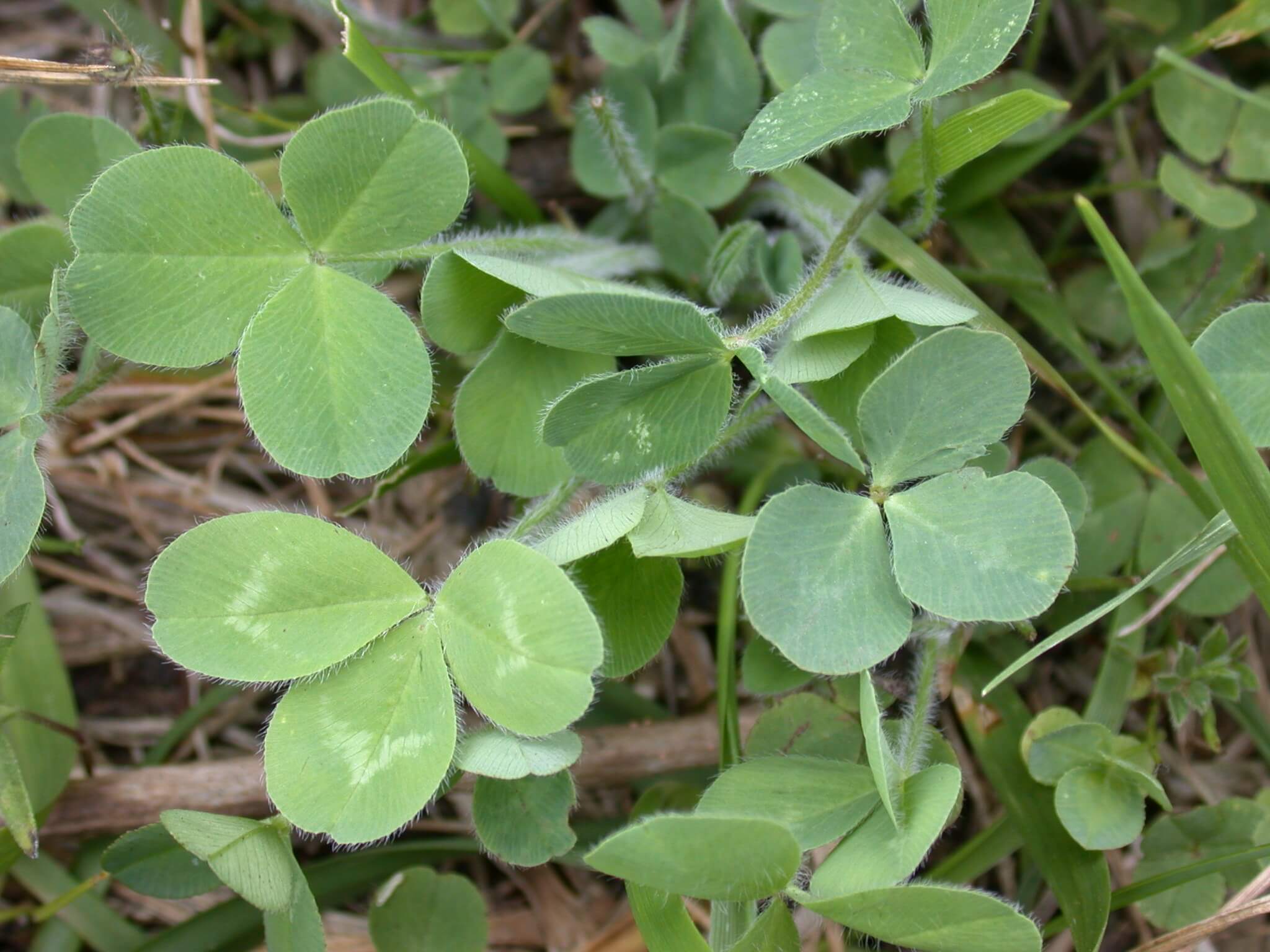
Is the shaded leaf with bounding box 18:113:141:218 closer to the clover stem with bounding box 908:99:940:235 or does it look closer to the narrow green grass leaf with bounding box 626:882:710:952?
the clover stem with bounding box 908:99:940:235

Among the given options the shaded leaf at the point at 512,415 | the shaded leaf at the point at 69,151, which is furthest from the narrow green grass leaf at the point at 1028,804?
the shaded leaf at the point at 69,151

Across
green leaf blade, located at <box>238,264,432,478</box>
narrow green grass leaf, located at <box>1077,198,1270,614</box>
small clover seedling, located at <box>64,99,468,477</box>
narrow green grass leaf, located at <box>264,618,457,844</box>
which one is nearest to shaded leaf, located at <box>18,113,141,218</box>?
small clover seedling, located at <box>64,99,468,477</box>

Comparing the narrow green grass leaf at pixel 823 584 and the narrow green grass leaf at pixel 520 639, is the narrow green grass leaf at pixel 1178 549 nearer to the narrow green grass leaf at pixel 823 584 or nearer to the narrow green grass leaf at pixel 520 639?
the narrow green grass leaf at pixel 823 584

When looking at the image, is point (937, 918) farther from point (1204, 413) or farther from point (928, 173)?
point (928, 173)

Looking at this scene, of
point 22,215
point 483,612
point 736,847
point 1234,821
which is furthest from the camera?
point 22,215

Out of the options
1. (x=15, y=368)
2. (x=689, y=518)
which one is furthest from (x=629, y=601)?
(x=15, y=368)

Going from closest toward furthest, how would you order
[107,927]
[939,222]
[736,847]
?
1. [736,847]
2. [107,927]
3. [939,222]

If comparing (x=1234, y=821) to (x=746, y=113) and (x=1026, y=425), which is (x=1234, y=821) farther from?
(x=746, y=113)

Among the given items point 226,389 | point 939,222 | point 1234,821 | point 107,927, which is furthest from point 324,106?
point 1234,821
